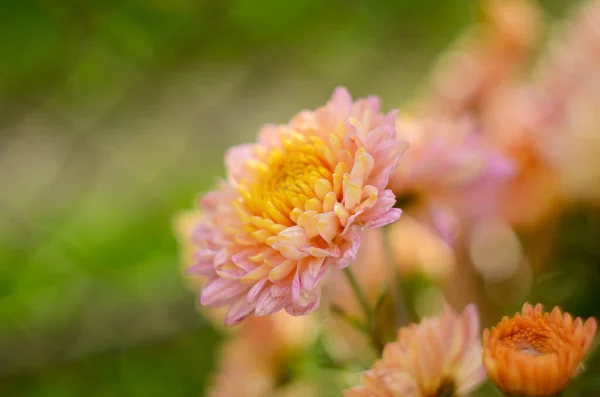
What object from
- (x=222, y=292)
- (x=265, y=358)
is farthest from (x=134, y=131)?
(x=222, y=292)

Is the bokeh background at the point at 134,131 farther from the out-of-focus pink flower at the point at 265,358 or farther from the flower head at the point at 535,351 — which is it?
the flower head at the point at 535,351

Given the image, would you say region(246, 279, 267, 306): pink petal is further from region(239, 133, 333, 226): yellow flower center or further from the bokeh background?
the bokeh background

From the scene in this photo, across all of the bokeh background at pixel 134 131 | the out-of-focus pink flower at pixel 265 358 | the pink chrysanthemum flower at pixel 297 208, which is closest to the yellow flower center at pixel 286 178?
the pink chrysanthemum flower at pixel 297 208

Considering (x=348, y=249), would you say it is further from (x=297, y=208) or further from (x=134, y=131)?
(x=134, y=131)

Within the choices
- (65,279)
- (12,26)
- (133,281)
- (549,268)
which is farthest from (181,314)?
(12,26)

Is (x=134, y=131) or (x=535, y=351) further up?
(x=134, y=131)

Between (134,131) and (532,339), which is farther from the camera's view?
(134,131)

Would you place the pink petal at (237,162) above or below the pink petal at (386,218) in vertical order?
above
